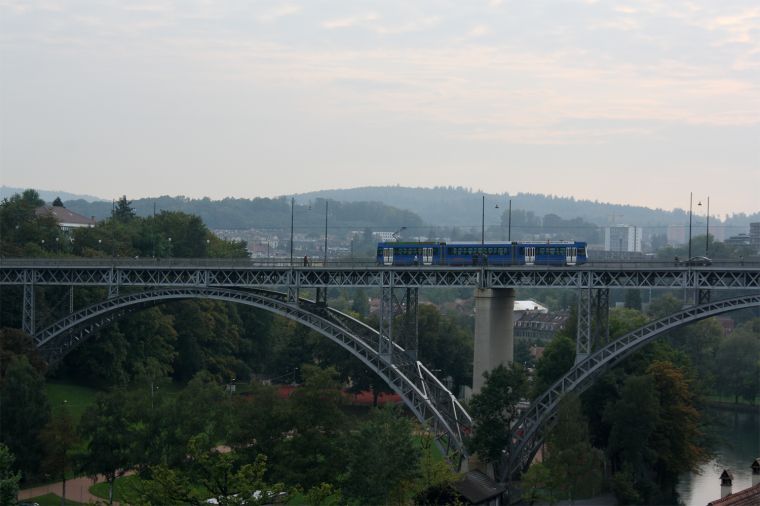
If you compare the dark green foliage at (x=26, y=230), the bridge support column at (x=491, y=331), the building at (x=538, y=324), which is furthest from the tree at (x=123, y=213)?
the bridge support column at (x=491, y=331)

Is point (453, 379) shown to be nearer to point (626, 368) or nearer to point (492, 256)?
point (626, 368)

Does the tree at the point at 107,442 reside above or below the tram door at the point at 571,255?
below

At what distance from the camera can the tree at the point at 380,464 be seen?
4459cm

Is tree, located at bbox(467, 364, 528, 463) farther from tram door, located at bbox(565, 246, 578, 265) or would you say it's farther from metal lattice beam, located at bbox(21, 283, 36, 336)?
metal lattice beam, located at bbox(21, 283, 36, 336)

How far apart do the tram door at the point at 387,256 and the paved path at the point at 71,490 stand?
17.4 m

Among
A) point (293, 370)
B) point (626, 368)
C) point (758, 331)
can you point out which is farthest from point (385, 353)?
point (758, 331)

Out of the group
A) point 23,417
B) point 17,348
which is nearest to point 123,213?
point 17,348

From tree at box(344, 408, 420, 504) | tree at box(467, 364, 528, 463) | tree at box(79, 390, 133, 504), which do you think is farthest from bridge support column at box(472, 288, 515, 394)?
tree at box(79, 390, 133, 504)

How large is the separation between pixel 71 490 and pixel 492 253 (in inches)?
894

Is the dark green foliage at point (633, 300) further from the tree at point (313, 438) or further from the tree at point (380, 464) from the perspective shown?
the tree at point (380, 464)

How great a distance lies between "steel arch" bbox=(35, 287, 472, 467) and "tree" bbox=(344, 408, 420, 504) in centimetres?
1041

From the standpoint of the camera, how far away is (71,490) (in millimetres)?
56625

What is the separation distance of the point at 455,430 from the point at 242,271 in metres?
14.0

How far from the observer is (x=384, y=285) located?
5881 centimetres
